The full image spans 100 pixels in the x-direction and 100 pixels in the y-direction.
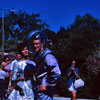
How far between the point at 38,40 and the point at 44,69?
39 centimetres

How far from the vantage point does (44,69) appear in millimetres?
3963

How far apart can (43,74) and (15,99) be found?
5.47ft

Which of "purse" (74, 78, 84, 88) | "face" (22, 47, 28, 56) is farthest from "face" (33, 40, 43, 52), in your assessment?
"purse" (74, 78, 84, 88)

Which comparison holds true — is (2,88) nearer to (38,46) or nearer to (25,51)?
(25,51)

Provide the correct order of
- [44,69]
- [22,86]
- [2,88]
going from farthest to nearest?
[2,88] → [22,86] → [44,69]

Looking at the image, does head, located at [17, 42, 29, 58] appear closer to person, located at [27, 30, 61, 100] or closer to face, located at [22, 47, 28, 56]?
face, located at [22, 47, 28, 56]

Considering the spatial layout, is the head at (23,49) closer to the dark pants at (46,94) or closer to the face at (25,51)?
the face at (25,51)

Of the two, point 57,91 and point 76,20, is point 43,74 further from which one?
point 76,20

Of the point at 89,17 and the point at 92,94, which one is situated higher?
the point at 89,17

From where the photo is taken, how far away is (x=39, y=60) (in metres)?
4.00

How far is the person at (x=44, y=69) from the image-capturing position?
→ 3.92m

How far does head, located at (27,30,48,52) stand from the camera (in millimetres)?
4043

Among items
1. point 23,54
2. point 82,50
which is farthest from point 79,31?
point 23,54

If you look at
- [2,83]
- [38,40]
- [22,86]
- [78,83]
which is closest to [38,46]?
[38,40]
